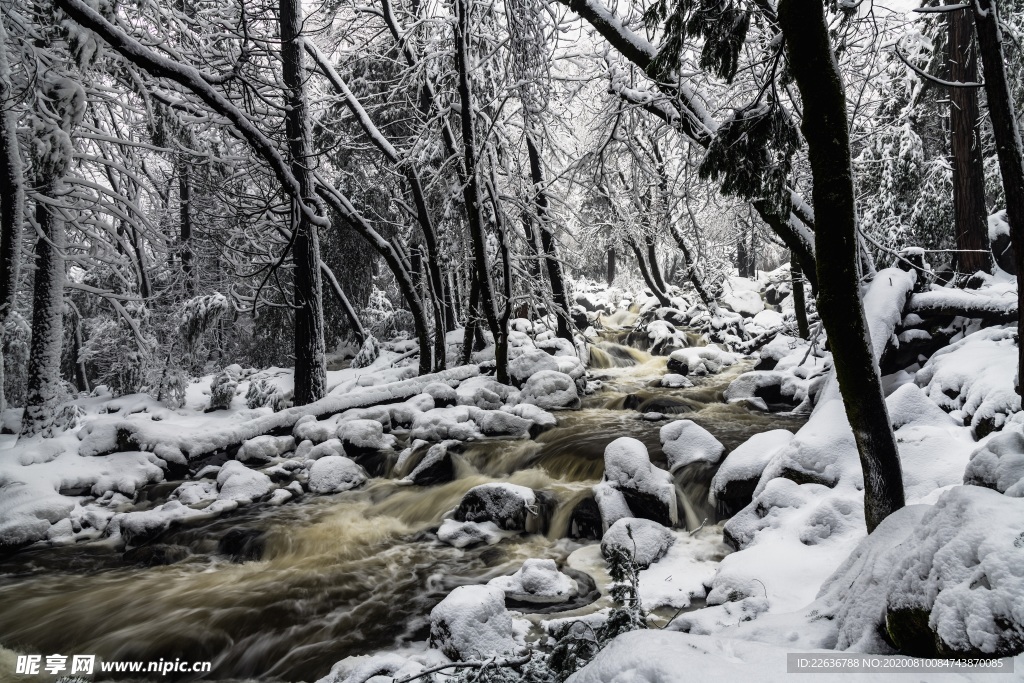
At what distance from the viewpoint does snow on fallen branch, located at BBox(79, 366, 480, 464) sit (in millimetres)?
7672

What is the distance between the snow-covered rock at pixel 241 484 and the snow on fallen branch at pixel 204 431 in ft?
4.07

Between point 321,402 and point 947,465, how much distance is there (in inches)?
338

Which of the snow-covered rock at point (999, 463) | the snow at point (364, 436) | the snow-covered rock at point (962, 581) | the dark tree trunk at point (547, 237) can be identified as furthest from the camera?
the dark tree trunk at point (547, 237)

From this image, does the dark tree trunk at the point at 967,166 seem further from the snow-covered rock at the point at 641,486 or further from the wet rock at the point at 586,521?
the wet rock at the point at 586,521

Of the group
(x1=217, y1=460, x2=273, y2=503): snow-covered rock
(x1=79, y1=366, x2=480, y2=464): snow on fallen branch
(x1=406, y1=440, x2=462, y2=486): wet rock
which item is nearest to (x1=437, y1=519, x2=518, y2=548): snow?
(x1=406, y1=440, x2=462, y2=486): wet rock

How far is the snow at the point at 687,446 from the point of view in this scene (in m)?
6.12

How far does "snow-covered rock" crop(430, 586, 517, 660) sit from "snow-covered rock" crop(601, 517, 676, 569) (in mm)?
1286

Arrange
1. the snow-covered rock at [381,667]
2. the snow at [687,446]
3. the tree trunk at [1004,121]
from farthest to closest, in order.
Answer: the snow at [687,446]
the tree trunk at [1004,121]
the snow-covered rock at [381,667]

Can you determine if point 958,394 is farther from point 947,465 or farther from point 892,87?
point 892,87

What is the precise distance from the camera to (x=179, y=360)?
1334 cm

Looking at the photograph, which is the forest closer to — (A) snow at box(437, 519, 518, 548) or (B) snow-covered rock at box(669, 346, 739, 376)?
(A) snow at box(437, 519, 518, 548)

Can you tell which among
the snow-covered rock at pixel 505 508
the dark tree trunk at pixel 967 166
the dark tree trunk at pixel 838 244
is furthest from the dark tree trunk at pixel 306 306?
the dark tree trunk at pixel 967 166

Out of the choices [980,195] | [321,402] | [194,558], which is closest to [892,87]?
[980,195]

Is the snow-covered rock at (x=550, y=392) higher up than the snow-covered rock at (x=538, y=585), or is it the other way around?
the snow-covered rock at (x=550, y=392)
